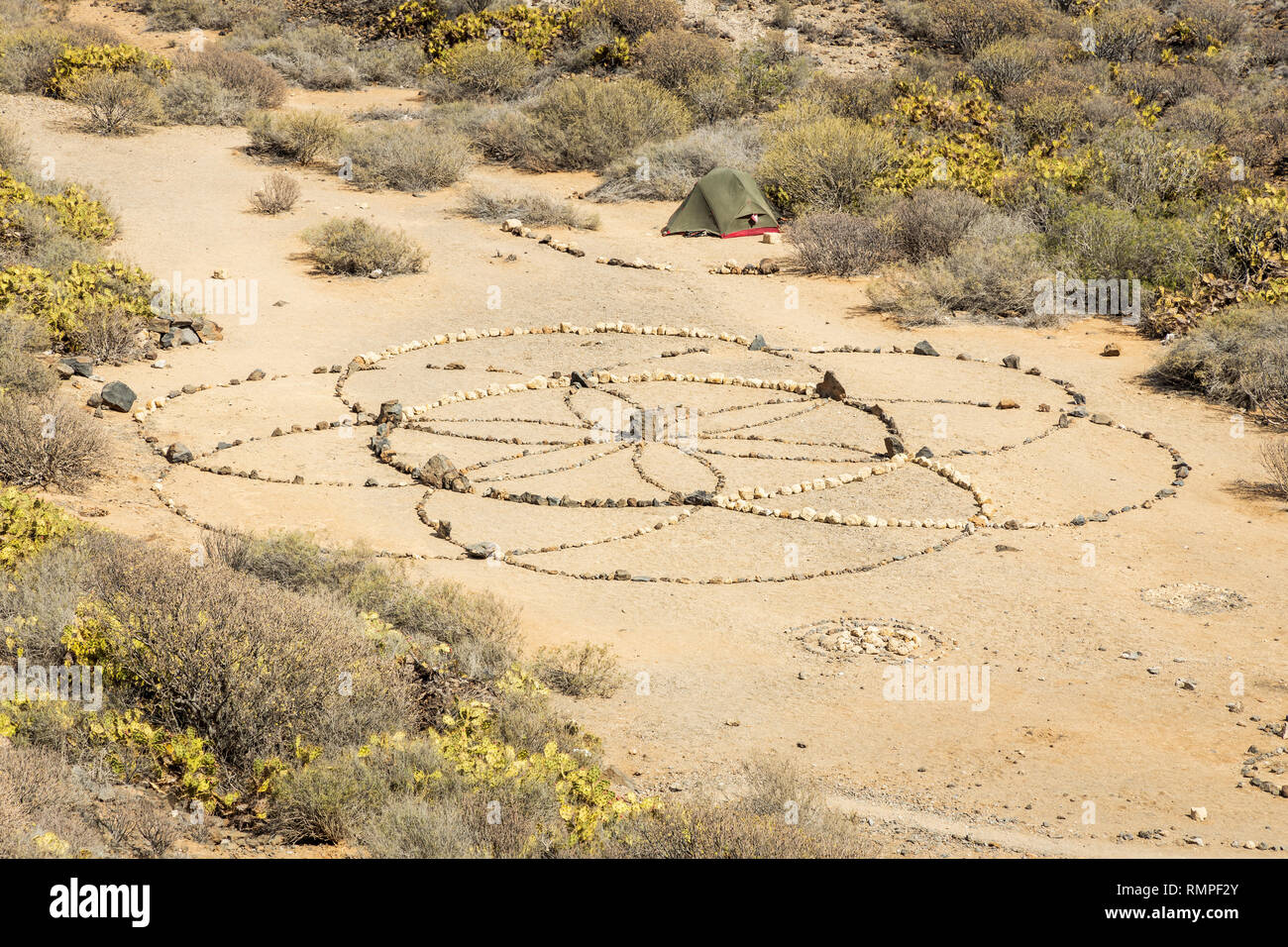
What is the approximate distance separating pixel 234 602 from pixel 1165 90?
25453mm

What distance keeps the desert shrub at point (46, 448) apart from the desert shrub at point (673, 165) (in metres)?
13.9

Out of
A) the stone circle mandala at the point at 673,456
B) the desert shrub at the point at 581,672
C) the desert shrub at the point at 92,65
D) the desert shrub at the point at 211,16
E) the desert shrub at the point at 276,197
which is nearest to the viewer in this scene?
the desert shrub at the point at 581,672

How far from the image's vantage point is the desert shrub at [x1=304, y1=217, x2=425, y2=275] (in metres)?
17.7

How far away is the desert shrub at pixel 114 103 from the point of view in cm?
2383

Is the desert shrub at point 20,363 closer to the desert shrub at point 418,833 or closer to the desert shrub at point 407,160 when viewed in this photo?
the desert shrub at point 418,833

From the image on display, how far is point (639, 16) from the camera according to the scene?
31.9 m

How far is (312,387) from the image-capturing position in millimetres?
13867

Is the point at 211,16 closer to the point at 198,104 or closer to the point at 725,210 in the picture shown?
the point at 198,104

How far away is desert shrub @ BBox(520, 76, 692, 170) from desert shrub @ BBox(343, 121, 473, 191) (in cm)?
199

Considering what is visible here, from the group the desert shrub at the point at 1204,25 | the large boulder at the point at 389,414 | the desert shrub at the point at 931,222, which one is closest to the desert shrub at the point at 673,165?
the desert shrub at the point at 931,222

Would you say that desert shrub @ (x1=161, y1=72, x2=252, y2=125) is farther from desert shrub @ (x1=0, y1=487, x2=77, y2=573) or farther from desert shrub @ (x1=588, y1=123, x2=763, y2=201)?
desert shrub @ (x1=0, y1=487, x2=77, y2=573)

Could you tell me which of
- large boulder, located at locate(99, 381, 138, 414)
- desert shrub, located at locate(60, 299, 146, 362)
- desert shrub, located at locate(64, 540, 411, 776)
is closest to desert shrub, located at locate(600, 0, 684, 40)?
desert shrub, located at locate(60, 299, 146, 362)

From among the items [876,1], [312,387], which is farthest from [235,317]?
[876,1]
